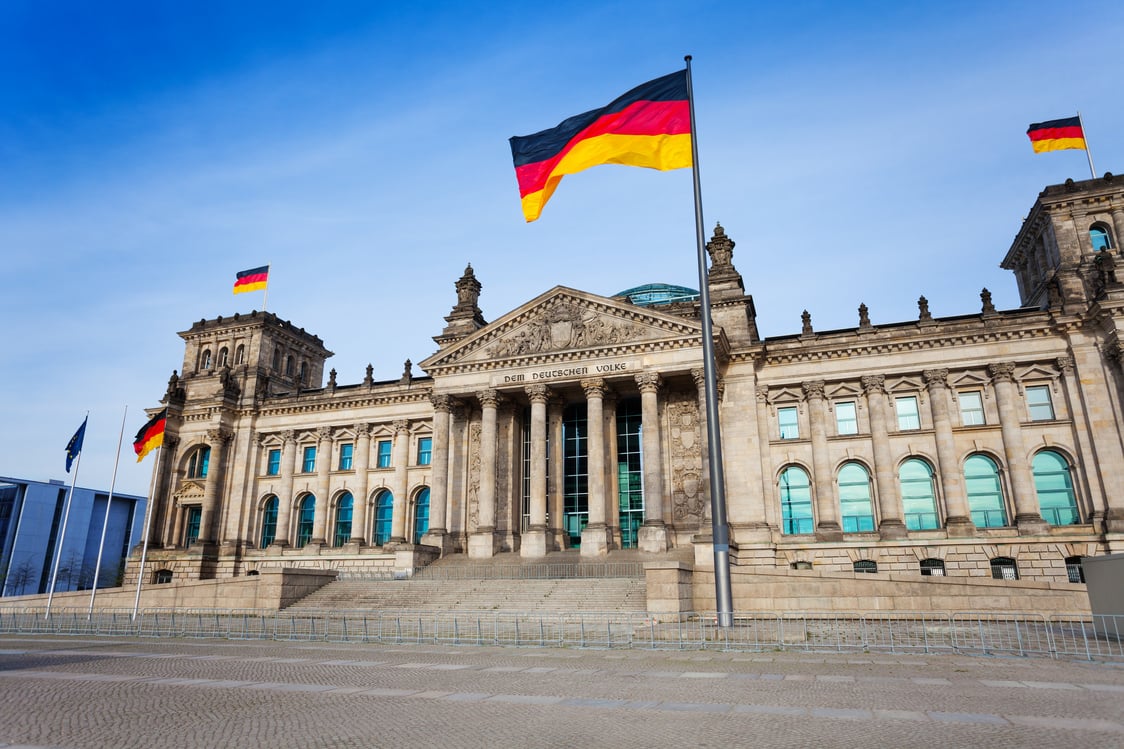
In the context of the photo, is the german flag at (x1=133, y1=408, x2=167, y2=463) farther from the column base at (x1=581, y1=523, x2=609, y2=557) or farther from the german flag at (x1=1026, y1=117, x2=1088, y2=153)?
the german flag at (x1=1026, y1=117, x2=1088, y2=153)

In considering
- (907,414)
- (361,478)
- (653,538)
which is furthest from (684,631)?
(361,478)

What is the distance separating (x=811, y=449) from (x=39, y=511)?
111 m

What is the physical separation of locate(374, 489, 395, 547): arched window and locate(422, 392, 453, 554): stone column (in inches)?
341

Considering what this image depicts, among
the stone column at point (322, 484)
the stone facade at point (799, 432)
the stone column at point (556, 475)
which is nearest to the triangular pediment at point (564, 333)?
the stone facade at point (799, 432)

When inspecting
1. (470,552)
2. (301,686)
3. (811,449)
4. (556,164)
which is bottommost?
(301,686)

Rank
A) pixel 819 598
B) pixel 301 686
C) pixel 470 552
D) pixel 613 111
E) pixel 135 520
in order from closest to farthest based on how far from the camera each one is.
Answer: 1. pixel 301 686
2. pixel 613 111
3. pixel 819 598
4. pixel 470 552
5. pixel 135 520

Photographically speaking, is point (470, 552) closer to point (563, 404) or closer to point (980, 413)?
point (563, 404)

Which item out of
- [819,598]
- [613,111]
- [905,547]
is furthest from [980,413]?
[613,111]

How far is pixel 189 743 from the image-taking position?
332 inches

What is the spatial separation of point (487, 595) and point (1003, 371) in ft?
102

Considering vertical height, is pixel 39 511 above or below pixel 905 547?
above

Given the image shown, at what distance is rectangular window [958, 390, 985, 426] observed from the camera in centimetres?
4138

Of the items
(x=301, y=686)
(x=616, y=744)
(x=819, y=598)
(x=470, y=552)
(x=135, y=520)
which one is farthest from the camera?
(x=135, y=520)

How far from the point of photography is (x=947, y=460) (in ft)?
133
